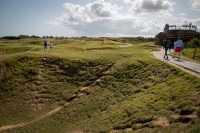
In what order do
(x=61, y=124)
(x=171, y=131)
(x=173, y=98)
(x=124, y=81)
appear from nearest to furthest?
(x=171, y=131)
(x=173, y=98)
(x=61, y=124)
(x=124, y=81)

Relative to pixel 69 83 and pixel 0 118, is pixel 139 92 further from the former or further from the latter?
pixel 0 118

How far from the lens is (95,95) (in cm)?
2658

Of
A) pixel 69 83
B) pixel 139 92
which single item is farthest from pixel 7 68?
pixel 139 92

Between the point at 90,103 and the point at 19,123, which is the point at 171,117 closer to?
the point at 90,103

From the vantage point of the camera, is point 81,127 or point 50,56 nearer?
point 81,127

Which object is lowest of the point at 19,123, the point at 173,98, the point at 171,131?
the point at 19,123

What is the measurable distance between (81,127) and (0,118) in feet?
36.7

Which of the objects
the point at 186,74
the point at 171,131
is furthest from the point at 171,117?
the point at 186,74

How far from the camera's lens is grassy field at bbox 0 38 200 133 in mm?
16516

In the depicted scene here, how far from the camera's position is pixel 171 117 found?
15.2m

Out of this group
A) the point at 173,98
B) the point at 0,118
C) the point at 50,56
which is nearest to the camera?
the point at 173,98

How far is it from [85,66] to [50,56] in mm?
8546

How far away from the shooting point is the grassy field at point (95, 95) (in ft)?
54.2

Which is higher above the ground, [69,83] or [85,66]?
[85,66]
